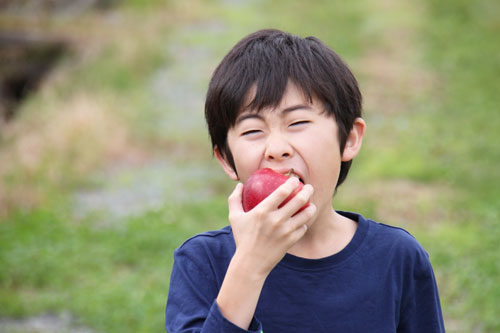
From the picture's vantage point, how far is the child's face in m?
1.63

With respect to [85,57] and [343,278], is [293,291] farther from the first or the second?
[85,57]

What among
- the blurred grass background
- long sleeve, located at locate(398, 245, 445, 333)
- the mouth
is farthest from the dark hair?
the blurred grass background

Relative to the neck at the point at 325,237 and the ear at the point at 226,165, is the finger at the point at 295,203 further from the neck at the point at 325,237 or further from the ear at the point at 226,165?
the ear at the point at 226,165

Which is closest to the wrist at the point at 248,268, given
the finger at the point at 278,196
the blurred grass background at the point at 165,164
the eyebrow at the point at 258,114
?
the finger at the point at 278,196

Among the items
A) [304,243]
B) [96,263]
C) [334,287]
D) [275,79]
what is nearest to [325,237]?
[304,243]

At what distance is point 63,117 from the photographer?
725cm

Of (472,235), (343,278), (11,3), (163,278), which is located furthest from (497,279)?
(11,3)

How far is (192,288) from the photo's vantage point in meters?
1.62

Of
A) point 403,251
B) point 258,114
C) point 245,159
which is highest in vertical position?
point 258,114

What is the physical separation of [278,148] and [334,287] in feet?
→ 1.23

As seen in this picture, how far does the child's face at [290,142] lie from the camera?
64.1 inches

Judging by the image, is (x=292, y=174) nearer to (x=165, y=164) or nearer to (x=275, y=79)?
(x=275, y=79)

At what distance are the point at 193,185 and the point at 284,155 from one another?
459 centimetres

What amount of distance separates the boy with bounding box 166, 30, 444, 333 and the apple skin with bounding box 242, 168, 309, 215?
2 centimetres
